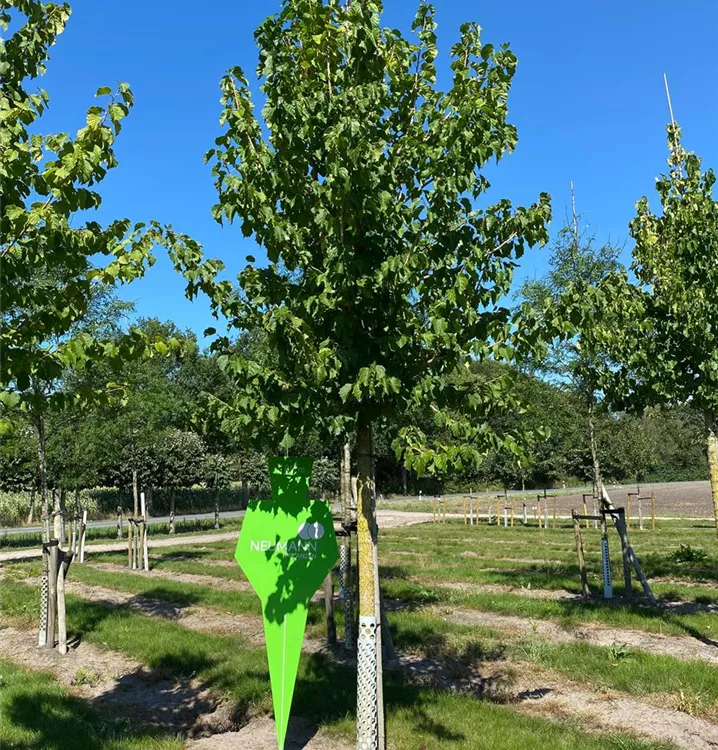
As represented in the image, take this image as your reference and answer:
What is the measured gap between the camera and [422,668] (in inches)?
290

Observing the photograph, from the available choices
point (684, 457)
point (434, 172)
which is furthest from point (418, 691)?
point (684, 457)

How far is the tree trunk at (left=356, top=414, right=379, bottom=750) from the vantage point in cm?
450

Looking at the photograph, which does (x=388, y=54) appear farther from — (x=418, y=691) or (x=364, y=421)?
(x=418, y=691)

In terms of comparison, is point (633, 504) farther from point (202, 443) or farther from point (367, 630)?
point (367, 630)

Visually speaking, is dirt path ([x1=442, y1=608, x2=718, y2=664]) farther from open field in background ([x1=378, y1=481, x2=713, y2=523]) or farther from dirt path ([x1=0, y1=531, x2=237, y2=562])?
open field in background ([x1=378, y1=481, x2=713, y2=523])

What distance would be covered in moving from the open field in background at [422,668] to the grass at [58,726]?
23 millimetres

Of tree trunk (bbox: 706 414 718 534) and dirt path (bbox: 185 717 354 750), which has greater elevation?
tree trunk (bbox: 706 414 718 534)

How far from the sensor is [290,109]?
4359 millimetres

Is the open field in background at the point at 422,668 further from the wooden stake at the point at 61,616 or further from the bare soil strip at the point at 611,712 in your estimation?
the wooden stake at the point at 61,616

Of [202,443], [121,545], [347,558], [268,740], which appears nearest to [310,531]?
[268,740]

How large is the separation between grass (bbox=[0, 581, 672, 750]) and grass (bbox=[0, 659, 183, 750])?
3.0 inches

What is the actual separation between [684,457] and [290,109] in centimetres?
7996

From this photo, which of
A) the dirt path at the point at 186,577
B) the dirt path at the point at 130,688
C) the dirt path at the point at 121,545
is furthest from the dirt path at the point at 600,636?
the dirt path at the point at 121,545

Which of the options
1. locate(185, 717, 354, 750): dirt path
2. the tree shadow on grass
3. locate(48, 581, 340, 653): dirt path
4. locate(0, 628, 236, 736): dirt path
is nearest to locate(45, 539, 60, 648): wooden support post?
locate(0, 628, 236, 736): dirt path
